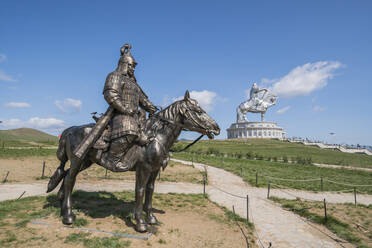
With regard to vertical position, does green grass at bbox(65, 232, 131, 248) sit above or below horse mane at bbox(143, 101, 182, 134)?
below

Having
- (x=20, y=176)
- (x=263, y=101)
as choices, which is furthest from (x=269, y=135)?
(x=20, y=176)

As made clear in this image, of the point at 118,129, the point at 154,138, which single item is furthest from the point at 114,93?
the point at 154,138

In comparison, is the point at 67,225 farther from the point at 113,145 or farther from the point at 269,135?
the point at 269,135

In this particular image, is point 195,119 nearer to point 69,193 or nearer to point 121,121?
point 121,121

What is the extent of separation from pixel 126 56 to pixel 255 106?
6644cm

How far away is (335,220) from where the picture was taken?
7.76 metres

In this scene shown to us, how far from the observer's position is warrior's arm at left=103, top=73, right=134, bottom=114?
5.15m

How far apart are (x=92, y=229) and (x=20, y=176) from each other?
11.2m

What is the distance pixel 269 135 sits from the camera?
64.4m

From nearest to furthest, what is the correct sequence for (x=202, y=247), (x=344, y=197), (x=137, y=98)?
(x=202, y=247) → (x=137, y=98) → (x=344, y=197)

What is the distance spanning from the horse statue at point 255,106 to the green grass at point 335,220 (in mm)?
58213

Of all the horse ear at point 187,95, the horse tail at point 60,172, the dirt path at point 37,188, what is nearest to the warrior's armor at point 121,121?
the horse ear at point 187,95

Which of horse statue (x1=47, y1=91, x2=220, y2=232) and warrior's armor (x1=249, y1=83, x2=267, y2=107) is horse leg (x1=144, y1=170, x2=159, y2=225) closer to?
horse statue (x1=47, y1=91, x2=220, y2=232)

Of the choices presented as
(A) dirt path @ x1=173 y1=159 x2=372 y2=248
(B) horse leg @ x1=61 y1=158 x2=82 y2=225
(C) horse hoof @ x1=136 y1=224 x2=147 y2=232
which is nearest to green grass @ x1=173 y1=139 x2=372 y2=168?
(A) dirt path @ x1=173 y1=159 x2=372 y2=248
